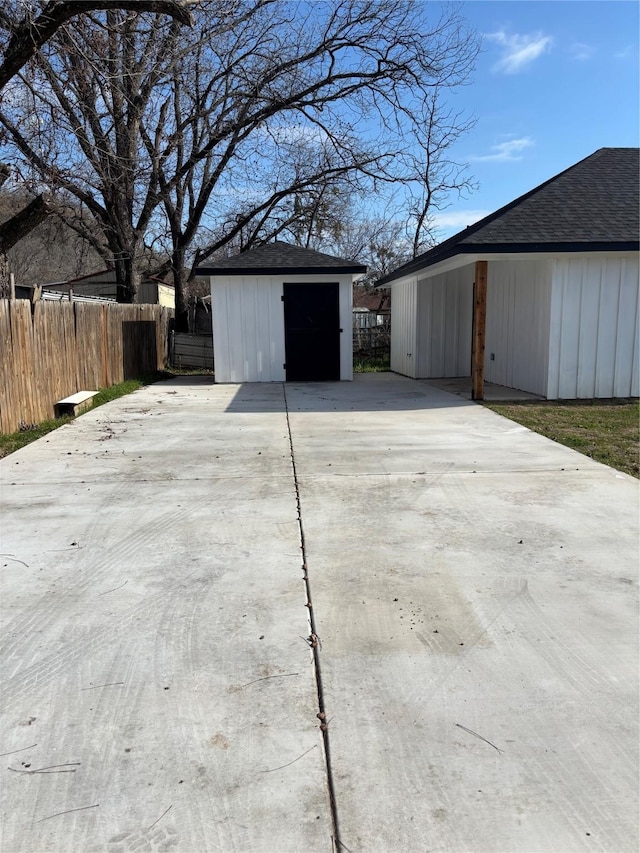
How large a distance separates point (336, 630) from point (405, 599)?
1.61 feet

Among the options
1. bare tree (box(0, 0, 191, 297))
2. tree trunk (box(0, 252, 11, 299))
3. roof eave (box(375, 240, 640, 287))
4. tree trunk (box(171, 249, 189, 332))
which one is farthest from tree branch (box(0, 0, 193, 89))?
tree trunk (box(171, 249, 189, 332))

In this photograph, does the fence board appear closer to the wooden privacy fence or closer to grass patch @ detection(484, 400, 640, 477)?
the wooden privacy fence

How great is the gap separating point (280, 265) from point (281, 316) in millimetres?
1100

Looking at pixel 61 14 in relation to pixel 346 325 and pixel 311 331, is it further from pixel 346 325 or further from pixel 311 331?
pixel 346 325

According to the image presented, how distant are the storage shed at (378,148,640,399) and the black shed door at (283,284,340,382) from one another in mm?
2472

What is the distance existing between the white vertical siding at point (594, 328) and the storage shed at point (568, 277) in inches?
0.6

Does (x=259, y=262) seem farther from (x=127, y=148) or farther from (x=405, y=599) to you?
(x=405, y=599)

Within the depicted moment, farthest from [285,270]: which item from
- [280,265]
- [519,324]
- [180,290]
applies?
[180,290]

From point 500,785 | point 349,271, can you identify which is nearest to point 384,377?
point 349,271

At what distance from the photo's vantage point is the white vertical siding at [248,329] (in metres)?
14.1

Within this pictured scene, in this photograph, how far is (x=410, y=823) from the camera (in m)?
1.91

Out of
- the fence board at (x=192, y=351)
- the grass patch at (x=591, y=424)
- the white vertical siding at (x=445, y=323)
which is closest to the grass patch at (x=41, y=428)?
the fence board at (x=192, y=351)

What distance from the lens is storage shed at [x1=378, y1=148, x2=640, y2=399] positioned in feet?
32.3

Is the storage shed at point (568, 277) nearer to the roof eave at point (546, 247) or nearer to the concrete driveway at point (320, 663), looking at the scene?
the roof eave at point (546, 247)
